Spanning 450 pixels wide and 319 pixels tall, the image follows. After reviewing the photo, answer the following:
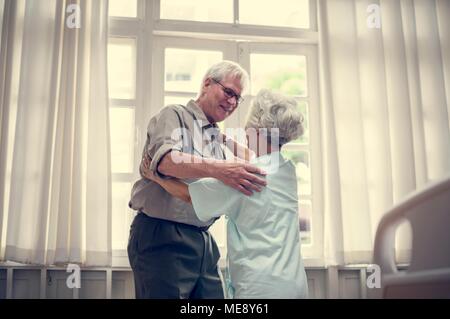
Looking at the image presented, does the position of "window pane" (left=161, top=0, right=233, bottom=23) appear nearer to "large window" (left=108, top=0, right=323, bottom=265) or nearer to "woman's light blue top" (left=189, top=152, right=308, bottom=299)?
"large window" (left=108, top=0, right=323, bottom=265)

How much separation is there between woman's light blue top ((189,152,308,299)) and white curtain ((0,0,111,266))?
765mm

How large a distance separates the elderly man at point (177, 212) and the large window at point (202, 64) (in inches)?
21.3

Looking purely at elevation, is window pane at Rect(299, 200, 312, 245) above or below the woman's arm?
below

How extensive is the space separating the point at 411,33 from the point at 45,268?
171 cm

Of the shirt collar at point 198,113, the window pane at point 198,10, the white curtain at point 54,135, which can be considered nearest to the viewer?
the shirt collar at point 198,113

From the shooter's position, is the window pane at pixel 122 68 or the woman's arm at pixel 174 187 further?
the window pane at pixel 122 68

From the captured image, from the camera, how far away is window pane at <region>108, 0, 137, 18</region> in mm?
2127

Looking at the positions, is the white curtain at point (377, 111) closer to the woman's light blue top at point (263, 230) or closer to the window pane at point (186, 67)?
the window pane at point (186, 67)

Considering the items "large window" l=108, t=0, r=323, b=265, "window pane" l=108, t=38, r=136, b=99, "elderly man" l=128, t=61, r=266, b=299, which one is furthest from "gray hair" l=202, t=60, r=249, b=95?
"window pane" l=108, t=38, r=136, b=99

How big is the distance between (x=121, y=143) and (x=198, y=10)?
2.17 ft

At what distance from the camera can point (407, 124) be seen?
208 centimetres

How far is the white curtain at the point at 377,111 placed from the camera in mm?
1986

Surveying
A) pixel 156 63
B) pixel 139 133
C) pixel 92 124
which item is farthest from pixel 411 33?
pixel 92 124

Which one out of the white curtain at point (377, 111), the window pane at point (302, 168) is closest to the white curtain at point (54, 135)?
the window pane at point (302, 168)
